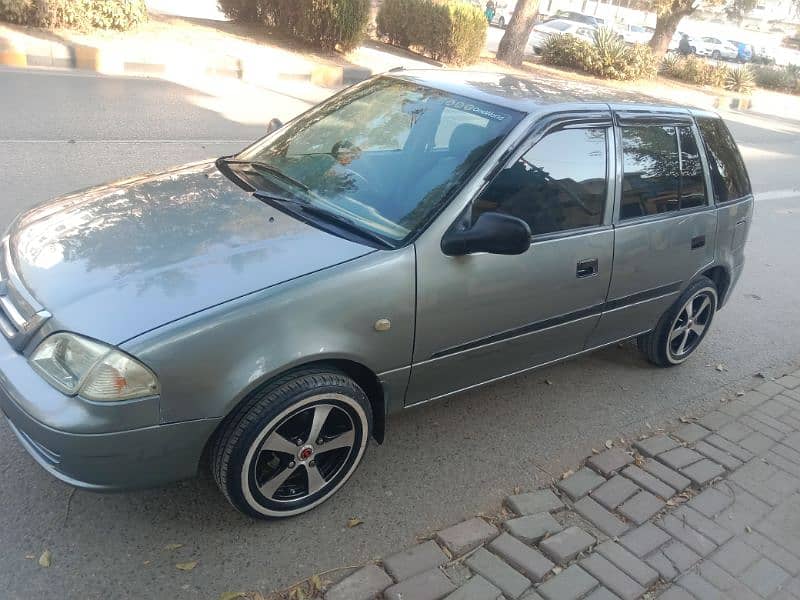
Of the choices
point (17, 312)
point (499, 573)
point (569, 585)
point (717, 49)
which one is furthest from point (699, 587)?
point (717, 49)

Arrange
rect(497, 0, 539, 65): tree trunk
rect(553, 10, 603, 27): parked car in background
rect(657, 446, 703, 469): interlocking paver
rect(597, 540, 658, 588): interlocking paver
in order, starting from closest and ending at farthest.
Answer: rect(597, 540, 658, 588): interlocking paver
rect(657, 446, 703, 469): interlocking paver
rect(497, 0, 539, 65): tree trunk
rect(553, 10, 603, 27): parked car in background

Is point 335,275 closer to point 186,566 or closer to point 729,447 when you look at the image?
point 186,566

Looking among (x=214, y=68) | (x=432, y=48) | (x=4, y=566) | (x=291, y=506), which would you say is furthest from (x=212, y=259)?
(x=432, y=48)

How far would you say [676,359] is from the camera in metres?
4.79

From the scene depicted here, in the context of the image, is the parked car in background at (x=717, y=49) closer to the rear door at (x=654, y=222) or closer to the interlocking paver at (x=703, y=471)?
the rear door at (x=654, y=222)

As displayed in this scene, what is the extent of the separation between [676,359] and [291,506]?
2.99m

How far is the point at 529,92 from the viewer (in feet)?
12.3

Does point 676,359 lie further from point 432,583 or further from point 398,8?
point 398,8

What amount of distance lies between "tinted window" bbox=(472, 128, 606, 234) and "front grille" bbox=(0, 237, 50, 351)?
1807 millimetres

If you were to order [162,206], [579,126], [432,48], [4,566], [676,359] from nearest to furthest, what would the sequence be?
[4,566]
[162,206]
[579,126]
[676,359]
[432,48]

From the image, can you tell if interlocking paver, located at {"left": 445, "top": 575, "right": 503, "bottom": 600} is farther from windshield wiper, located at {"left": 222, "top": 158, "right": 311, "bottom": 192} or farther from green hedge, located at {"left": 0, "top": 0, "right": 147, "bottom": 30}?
green hedge, located at {"left": 0, "top": 0, "right": 147, "bottom": 30}

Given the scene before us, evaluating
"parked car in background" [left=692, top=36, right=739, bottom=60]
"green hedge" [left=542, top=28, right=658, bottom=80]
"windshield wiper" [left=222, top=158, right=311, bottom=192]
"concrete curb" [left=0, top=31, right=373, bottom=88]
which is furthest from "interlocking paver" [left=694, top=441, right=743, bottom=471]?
"parked car in background" [left=692, top=36, right=739, bottom=60]

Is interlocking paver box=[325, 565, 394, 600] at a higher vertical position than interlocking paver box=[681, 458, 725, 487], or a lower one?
higher

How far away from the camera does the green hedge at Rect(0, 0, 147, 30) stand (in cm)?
1325
